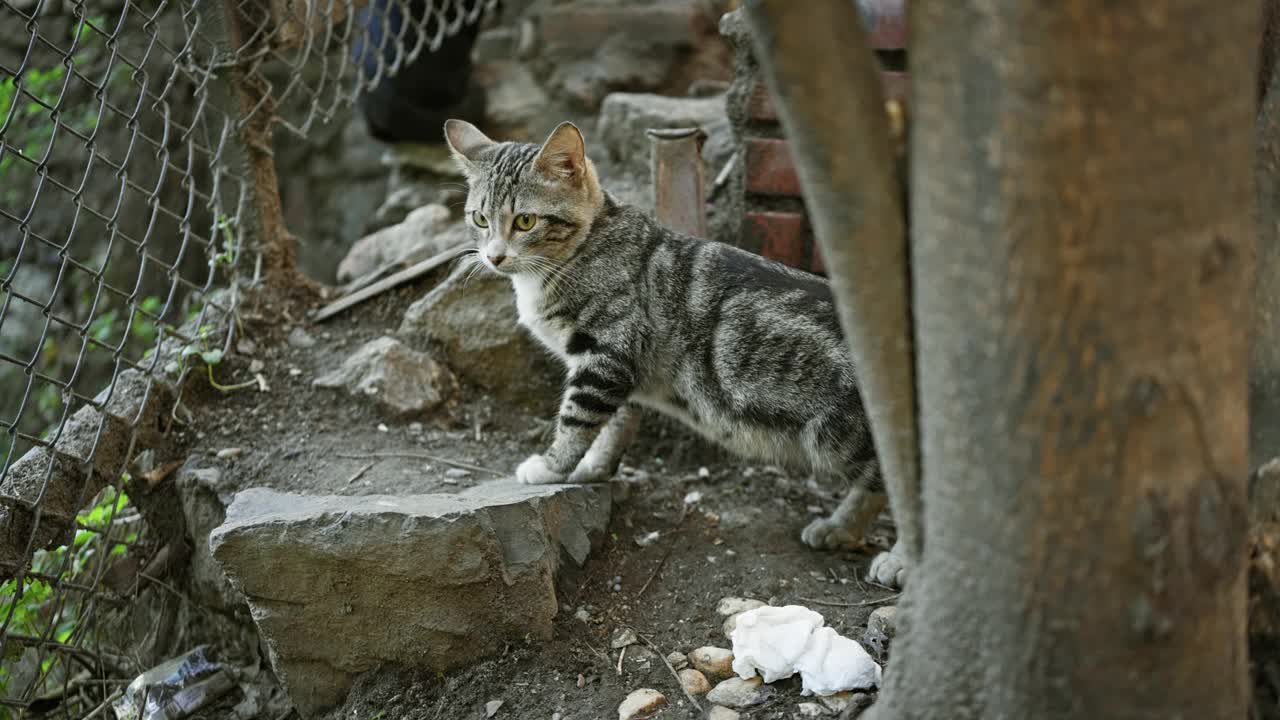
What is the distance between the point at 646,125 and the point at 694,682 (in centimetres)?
272

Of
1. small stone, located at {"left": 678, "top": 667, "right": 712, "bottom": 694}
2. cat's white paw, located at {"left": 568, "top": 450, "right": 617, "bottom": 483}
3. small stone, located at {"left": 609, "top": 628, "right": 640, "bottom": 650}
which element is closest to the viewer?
small stone, located at {"left": 678, "top": 667, "right": 712, "bottom": 694}

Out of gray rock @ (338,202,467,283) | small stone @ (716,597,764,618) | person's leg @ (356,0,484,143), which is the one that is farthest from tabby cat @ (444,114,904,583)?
person's leg @ (356,0,484,143)

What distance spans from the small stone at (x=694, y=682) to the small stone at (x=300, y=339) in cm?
199

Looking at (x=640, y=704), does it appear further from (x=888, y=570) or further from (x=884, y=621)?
(x=888, y=570)

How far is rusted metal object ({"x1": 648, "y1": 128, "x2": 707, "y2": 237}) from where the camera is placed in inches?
139

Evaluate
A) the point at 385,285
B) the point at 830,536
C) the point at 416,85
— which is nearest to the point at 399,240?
the point at 385,285

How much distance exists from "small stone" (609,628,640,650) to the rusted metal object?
5.34 feet

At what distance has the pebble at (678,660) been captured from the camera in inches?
94.3

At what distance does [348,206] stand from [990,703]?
5.77m

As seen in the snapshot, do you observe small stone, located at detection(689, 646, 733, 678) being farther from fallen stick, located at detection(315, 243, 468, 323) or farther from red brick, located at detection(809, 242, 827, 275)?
fallen stick, located at detection(315, 243, 468, 323)

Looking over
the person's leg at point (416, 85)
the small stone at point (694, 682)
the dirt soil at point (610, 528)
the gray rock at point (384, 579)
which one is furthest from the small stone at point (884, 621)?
the person's leg at point (416, 85)

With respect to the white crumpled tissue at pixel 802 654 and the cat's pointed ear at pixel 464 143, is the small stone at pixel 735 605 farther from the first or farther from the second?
the cat's pointed ear at pixel 464 143

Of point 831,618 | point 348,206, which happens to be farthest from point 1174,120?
point 348,206

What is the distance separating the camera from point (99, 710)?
105 inches
